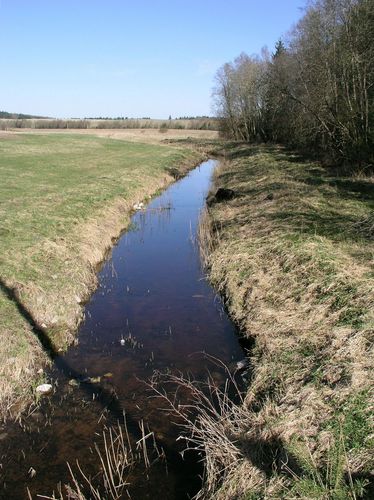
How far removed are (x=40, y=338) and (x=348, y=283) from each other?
20.5 feet

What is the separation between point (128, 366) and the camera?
8078 millimetres

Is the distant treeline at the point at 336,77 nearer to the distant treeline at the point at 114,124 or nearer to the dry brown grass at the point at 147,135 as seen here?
the dry brown grass at the point at 147,135

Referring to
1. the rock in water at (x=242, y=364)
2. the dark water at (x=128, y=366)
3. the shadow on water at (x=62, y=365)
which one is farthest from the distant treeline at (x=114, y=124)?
the rock in water at (x=242, y=364)

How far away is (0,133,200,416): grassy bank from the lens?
25.4 feet

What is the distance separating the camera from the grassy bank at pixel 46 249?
7.74 m

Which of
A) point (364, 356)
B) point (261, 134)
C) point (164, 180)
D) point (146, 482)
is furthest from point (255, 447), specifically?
point (261, 134)

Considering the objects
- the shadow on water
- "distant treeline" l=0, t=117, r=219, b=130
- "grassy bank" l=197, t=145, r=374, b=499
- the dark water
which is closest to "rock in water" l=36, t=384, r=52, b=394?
the dark water

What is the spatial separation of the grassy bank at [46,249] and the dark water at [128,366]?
49 centimetres

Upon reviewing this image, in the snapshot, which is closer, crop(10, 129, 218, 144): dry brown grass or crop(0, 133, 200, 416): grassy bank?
crop(0, 133, 200, 416): grassy bank

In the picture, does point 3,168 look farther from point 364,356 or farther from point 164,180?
point 364,356

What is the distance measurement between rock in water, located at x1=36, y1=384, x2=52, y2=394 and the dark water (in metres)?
0.14

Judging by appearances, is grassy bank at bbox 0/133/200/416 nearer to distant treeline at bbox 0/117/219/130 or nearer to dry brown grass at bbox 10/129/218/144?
dry brown grass at bbox 10/129/218/144

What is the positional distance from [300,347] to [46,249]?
7630mm

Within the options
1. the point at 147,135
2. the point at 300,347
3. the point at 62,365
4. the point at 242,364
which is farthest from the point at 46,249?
the point at 147,135
